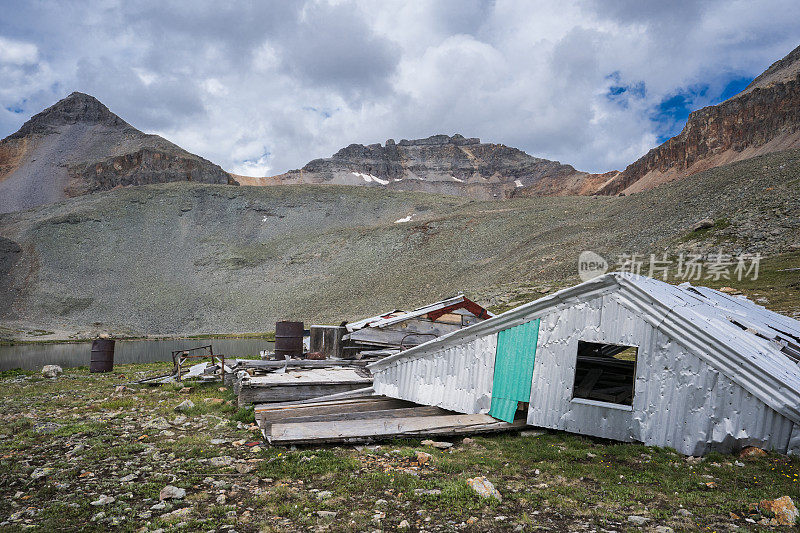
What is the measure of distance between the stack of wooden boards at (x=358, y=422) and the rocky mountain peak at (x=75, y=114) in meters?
205

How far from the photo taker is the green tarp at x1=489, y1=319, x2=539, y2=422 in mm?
9852

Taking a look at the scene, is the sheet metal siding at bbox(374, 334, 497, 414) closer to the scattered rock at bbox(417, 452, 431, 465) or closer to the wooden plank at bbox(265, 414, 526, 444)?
the wooden plank at bbox(265, 414, 526, 444)

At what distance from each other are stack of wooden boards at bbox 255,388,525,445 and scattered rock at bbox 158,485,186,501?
2311 mm

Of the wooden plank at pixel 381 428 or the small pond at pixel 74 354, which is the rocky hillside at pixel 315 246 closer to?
the small pond at pixel 74 354

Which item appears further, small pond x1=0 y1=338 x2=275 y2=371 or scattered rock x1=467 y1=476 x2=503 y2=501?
small pond x1=0 y1=338 x2=275 y2=371

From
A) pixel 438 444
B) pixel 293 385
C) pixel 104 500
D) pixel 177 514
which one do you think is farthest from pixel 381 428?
pixel 104 500

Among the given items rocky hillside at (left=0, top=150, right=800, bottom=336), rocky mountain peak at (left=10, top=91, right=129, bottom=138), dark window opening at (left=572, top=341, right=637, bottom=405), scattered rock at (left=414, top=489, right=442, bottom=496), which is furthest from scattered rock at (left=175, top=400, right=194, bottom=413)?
rocky mountain peak at (left=10, top=91, right=129, bottom=138)

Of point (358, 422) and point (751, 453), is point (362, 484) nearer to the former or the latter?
point (358, 422)

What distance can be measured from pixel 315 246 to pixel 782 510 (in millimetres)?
85553

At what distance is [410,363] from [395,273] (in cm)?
5947

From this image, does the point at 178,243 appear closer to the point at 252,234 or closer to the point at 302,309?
the point at 252,234

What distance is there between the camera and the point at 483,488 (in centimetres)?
663

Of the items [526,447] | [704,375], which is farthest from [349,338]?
[704,375]

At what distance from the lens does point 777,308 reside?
2170 cm
